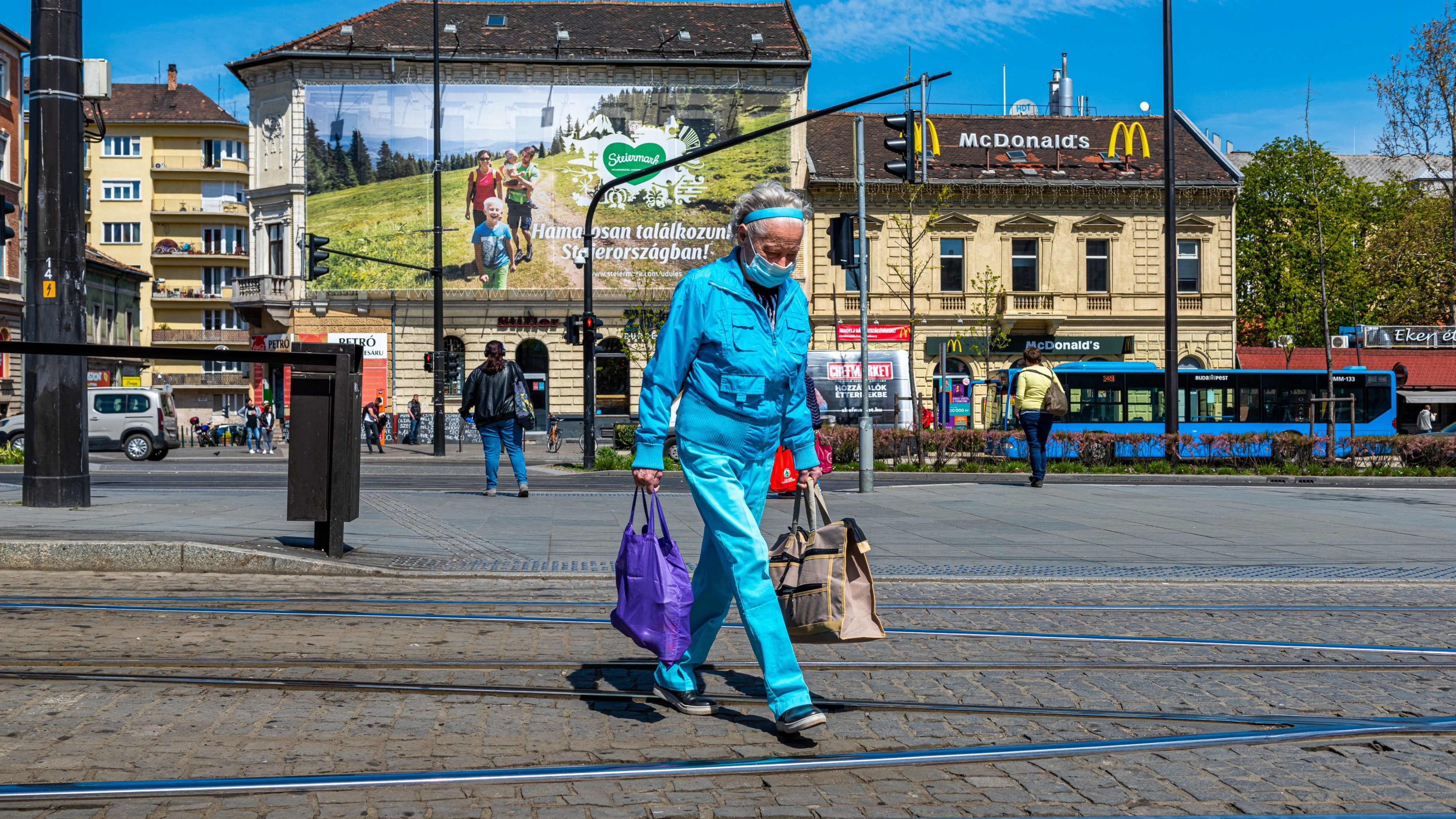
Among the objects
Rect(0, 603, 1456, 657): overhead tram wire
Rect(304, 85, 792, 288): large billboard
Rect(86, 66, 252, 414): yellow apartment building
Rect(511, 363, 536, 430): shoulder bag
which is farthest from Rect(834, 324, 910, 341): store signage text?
Rect(86, 66, 252, 414): yellow apartment building

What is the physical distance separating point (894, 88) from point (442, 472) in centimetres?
Result: 1169

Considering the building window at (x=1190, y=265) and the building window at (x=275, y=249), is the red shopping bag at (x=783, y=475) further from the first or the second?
the building window at (x=1190, y=265)

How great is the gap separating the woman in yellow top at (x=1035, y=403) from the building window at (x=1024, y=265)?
3050 cm

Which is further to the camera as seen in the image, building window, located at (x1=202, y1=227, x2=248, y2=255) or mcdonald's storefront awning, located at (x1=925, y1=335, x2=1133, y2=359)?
building window, located at (x1=202, y1=227, x2=248, y2=255)

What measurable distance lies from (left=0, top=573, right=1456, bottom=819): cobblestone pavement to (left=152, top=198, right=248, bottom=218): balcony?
75022mm

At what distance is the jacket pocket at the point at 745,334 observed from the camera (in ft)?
12.9

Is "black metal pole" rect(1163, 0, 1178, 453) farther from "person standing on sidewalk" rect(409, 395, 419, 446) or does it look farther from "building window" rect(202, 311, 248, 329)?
"building window" rect(202, 311, 248, 329)

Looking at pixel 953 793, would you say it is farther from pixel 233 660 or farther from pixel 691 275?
pixel 233 660

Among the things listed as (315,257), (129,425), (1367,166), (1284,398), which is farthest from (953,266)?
(1367,166)

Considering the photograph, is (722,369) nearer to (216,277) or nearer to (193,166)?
(216,277)

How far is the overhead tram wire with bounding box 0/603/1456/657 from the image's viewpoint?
5555mm

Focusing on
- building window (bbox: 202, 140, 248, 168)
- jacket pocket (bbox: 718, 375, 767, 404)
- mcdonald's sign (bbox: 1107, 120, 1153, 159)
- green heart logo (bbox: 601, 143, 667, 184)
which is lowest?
jacket pocket (bbox: 718, 375, 767, 404)

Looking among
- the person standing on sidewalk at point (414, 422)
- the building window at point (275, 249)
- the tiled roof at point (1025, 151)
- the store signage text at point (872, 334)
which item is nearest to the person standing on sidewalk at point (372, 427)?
the person standing on sidewalk at point (414, 422)

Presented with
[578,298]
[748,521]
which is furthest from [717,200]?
[748,521]
